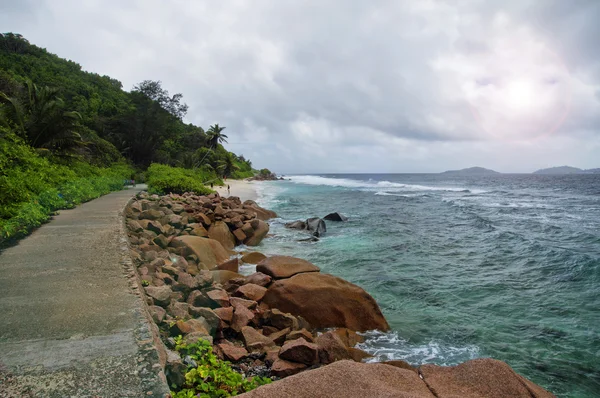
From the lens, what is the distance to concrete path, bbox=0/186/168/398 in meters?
2.54

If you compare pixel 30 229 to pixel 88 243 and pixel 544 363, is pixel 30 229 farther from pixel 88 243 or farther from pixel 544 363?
pixel 544 363

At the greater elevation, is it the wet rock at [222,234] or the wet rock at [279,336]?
the wet rock at [222,234]

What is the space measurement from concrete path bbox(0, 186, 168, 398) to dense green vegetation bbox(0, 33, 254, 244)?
2.08 metres

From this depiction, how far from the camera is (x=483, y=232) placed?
662 inches

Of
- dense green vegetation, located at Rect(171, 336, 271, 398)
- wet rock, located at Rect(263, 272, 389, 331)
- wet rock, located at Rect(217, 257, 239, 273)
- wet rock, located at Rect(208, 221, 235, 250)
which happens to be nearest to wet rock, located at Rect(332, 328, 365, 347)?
wet rock, located at Rect(263, 272, 389, 331)

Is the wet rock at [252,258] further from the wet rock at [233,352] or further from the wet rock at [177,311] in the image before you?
the wet rock at [233,352]

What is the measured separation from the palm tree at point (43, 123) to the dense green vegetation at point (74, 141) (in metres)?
0.04

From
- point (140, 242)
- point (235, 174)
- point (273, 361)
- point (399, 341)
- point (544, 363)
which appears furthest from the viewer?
point (235, 174)

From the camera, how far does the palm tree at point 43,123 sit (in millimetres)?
16422

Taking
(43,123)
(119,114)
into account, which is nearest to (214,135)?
(119,114)

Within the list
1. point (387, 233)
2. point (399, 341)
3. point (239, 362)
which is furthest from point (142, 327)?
point (387, 233)

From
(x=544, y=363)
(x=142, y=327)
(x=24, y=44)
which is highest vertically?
(x=24, y=44)

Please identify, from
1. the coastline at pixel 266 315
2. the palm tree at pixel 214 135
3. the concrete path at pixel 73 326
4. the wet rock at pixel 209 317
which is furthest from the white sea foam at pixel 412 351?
the palm tree at pixel 214 135

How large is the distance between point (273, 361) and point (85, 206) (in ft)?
31.6
